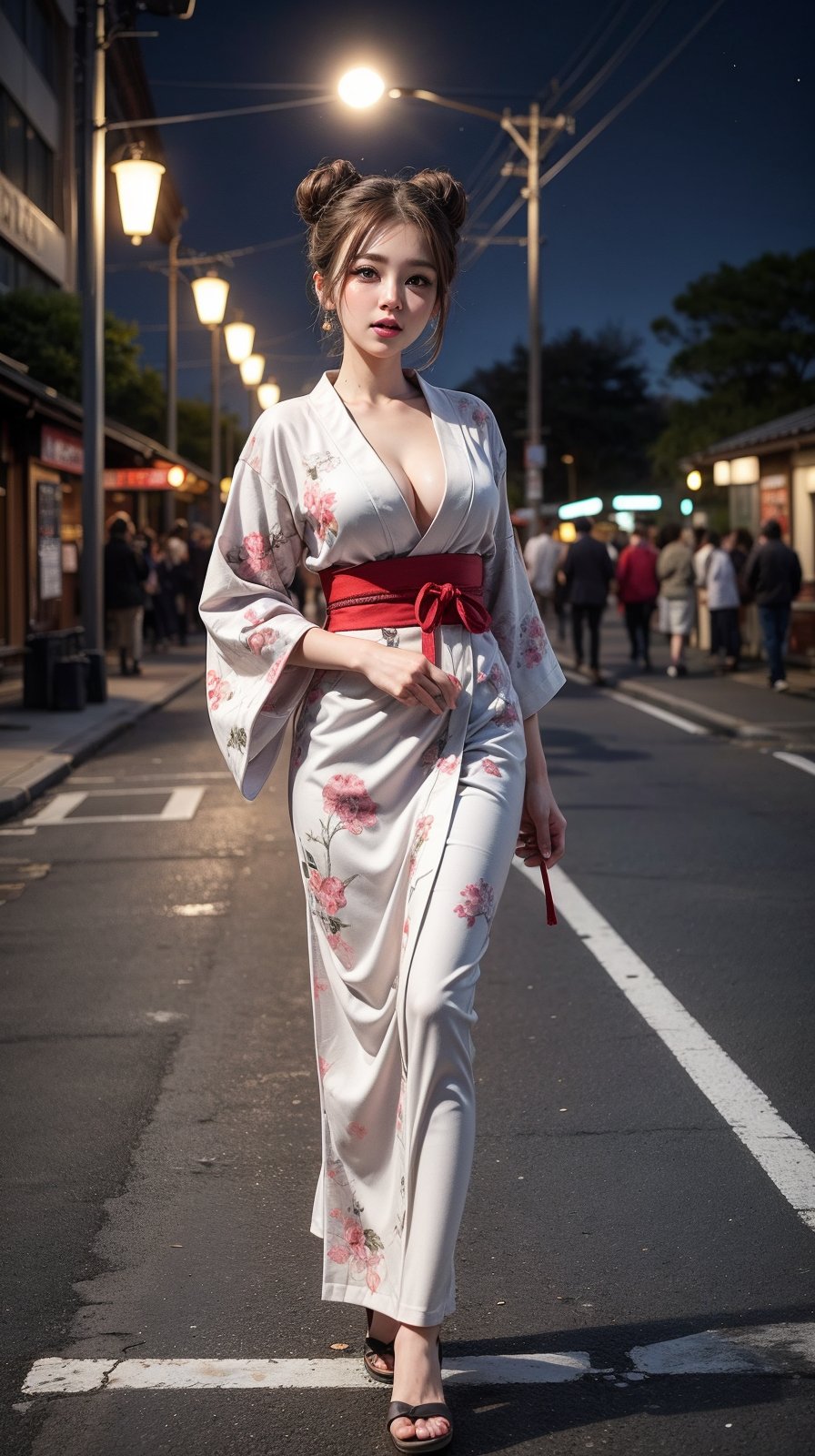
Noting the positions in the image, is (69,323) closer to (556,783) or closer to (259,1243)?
(556,783)

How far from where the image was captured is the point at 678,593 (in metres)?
22.2

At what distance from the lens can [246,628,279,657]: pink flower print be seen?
311 cm

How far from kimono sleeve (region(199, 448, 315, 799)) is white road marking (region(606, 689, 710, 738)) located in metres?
12.3

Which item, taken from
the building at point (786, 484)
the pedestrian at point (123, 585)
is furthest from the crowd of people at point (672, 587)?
the pedestrian at point (123, 585)

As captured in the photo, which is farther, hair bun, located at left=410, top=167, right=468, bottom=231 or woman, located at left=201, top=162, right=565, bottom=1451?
hair bun, located at left=410, top=167, right=468, bottom=231

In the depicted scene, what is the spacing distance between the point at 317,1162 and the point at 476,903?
1.68m

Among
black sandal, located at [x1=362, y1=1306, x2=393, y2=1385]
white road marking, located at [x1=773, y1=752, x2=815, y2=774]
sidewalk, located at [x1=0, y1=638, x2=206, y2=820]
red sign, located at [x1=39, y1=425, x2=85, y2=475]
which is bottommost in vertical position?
black sandal, located at [x1=362, y1=1306, x2=393, y2=1385]

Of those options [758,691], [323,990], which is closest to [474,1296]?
[323,990]

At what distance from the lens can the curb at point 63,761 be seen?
11.0 metres

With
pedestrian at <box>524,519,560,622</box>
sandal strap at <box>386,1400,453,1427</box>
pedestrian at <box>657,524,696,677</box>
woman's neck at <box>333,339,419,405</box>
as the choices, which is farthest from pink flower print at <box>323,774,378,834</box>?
pedestrian at <box>524,519,560,622</box>

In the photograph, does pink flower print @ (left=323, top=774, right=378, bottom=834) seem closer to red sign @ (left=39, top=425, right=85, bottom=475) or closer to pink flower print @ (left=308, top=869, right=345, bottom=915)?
pink flower print @ (left=308, top=869, right=345, bottom=915)

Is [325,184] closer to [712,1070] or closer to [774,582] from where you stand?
[712,1070]

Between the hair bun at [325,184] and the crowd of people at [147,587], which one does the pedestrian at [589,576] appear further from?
the hair bun at [325,184]

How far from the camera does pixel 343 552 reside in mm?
3076
